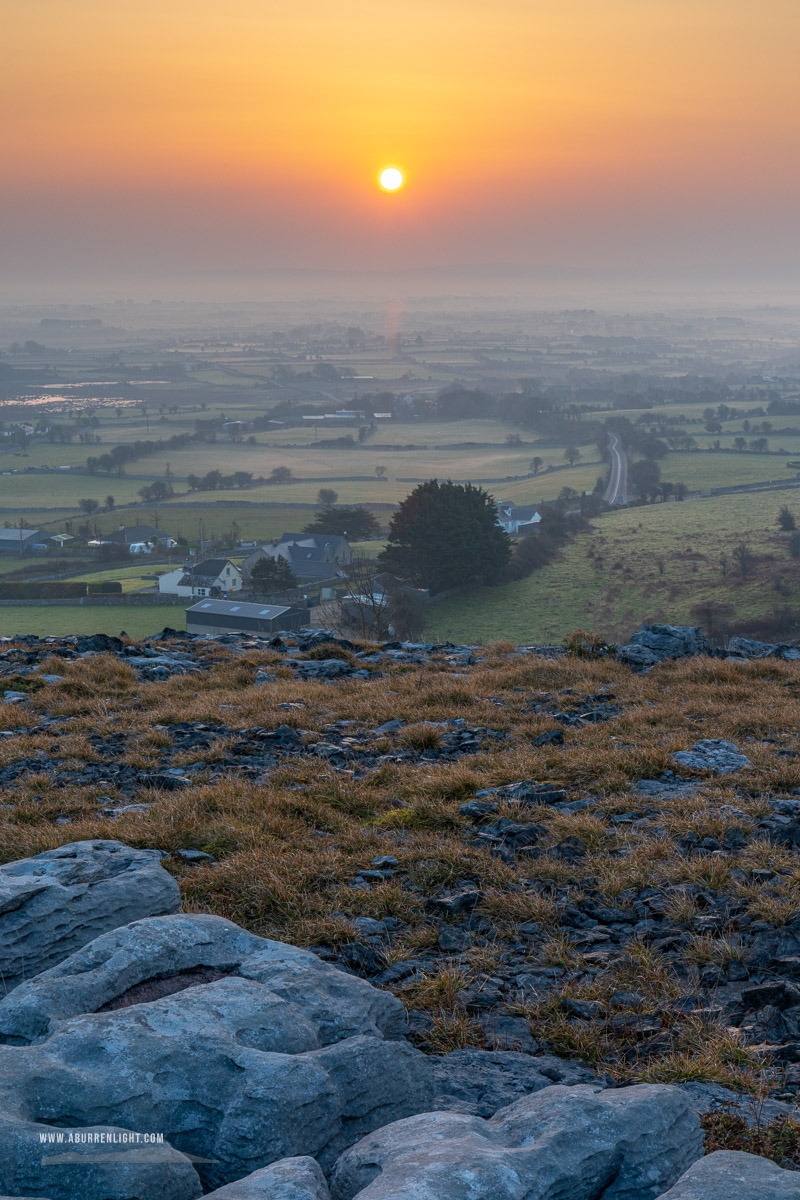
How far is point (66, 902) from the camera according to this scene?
566cm

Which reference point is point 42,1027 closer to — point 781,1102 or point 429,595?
point 781,1102

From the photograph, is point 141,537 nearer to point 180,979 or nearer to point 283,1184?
point 180,979

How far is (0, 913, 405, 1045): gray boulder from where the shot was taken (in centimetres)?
434

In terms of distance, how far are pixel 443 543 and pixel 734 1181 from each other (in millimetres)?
47510

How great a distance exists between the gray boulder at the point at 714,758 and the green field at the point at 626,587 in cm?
2802

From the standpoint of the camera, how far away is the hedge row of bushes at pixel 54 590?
2094 inches

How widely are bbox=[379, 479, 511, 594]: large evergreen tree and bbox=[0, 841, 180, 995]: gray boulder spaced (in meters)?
44.1

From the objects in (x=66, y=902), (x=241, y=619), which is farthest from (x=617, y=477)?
(x=66, y=902)

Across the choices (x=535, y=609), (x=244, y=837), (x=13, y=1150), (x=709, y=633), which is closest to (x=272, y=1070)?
(x=13, y=1150)

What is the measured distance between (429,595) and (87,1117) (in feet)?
153

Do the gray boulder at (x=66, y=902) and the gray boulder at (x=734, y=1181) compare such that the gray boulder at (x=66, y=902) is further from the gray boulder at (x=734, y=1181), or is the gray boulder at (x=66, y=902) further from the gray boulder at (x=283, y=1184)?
the gray boulder at (x=734, y=1181)

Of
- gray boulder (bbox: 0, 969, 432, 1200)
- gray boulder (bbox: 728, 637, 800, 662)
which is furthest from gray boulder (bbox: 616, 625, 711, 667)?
gray boulder (bbox: 0, 969, 432, 1200)

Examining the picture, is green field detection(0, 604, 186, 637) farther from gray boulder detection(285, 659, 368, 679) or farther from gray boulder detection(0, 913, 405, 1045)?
gray boulder detection(0, 913, 405, 1045)

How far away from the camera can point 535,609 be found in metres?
46.4
